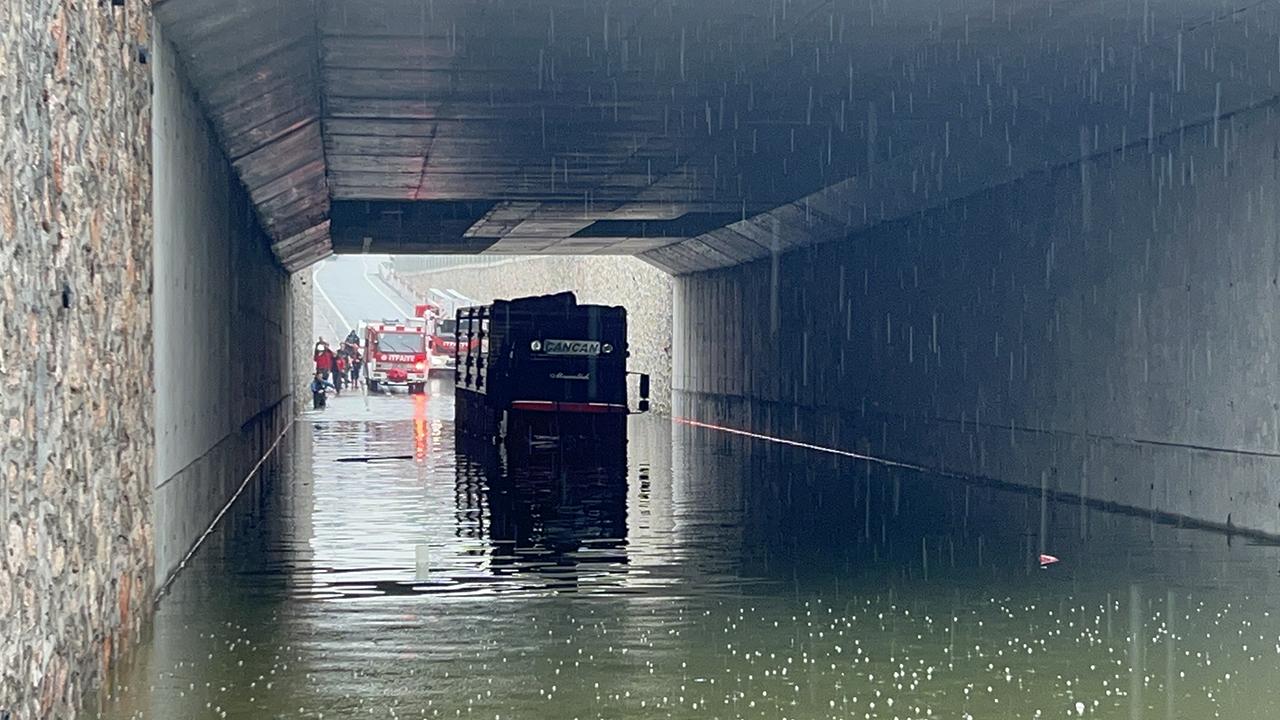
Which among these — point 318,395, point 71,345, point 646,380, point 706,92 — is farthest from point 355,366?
point 71,345

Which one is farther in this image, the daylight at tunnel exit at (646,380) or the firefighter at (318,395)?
the firefighter at (318,395)

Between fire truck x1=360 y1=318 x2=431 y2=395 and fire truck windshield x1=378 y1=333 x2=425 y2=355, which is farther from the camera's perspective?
fire truck windshield x1=378 y1=333 x2=425 y2=355

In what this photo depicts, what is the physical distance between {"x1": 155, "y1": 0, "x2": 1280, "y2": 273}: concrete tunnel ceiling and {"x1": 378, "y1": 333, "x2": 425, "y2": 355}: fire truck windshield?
42.5 m

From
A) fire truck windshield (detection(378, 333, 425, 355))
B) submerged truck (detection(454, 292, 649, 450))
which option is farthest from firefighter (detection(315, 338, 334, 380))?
submerged truck (detection(454, 292, 649, 450))

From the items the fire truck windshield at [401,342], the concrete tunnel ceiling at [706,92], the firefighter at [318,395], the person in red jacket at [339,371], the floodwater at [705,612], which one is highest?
the concrete tunnel ceiling at [706,92]

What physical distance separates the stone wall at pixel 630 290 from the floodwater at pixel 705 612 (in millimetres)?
28024

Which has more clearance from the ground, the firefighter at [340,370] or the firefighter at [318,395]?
the firefighter at [340,370]

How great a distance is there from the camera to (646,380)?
117ft

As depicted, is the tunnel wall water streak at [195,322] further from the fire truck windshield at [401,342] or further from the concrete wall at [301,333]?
the fire truck windshield at [401,342]

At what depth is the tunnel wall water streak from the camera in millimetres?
13539

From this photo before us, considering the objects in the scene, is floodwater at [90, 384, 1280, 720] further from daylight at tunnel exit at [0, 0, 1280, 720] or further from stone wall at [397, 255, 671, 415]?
stone wall at [397, 255, 671, 415]

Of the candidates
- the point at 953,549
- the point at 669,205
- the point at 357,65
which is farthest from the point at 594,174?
the point at 953,549

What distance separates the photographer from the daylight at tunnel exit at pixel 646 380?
368 inches

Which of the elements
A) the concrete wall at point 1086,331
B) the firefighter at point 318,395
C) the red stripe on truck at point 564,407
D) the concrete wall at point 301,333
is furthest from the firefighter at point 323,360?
the concrete wall at point 1086,331
